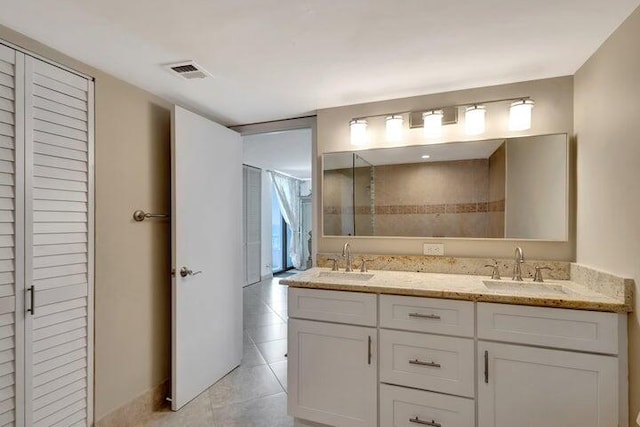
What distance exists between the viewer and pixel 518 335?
1573 millimetres

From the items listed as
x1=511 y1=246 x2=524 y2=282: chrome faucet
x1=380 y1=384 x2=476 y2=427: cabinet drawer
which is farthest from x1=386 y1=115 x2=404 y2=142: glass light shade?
x1=380 y1=384 x2=476 y2=427: cabinet drawer

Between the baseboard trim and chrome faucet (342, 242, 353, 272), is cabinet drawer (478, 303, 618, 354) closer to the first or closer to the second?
chrome faucet (342, 242, 353, 272)

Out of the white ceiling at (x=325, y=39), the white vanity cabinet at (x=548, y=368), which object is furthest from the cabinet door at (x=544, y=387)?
the white ceiling at (x=325, y=39)

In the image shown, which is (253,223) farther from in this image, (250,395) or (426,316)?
(426,316)

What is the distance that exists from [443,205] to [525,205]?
1.57 ft

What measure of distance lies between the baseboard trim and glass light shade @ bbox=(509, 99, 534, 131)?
2.90 m

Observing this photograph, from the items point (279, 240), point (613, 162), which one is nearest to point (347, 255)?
point (613, 162)

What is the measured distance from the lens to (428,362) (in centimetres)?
172

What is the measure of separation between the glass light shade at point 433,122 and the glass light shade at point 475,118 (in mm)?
164

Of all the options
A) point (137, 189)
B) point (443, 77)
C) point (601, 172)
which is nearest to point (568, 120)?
point (601, 172)

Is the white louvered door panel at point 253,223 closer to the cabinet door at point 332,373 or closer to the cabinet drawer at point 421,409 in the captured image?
the cabinet door at point 332,373

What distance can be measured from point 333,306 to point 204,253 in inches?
42.7

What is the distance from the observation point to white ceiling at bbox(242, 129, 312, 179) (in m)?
3.84

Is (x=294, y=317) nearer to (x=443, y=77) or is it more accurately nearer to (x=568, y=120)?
(x=443, y=77)
